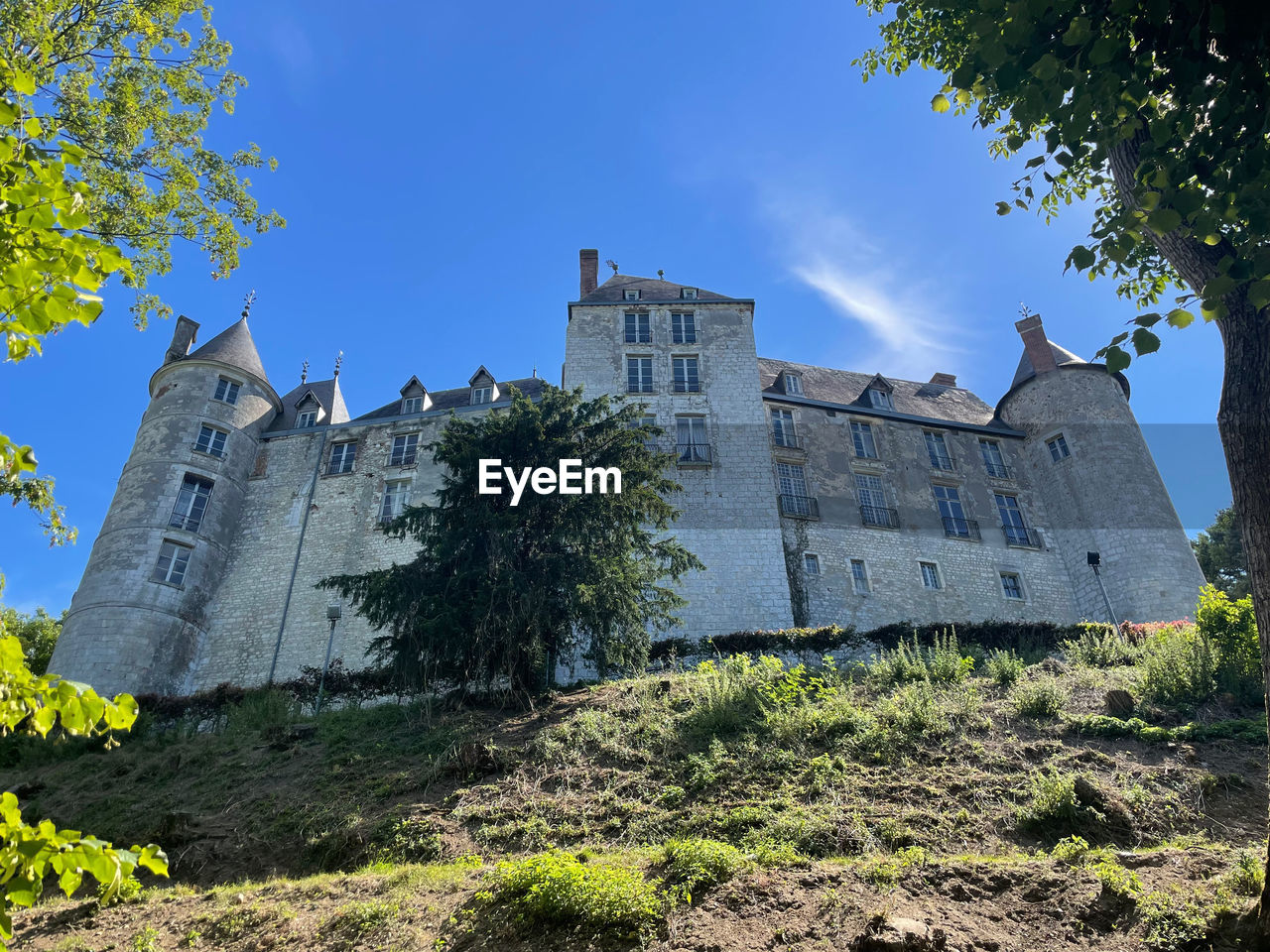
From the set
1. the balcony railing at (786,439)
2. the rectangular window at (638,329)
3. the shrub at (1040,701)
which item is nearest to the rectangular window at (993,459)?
the balcony railing at (786,439)

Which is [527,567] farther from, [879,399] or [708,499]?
[879,399]

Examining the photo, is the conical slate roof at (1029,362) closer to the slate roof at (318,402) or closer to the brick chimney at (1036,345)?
the brick chimney at (1036,345)

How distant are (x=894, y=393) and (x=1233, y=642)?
1963 cm

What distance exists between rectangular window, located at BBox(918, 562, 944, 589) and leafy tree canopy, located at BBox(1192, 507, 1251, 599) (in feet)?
36.3

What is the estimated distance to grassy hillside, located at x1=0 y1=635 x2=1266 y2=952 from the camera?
5.41m

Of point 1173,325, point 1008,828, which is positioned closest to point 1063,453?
point 1008,828

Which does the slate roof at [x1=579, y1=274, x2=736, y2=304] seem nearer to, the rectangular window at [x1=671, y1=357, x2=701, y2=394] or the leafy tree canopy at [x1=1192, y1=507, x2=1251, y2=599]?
the rectangular window at [x1=671, y1=357, x2=701, y2=394]

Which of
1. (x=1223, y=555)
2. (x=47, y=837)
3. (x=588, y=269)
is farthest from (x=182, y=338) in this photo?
(x=1223, y=555)

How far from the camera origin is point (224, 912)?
21.4 feet

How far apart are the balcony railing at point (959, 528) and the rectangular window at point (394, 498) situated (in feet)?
53.2

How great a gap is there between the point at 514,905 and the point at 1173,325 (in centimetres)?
555

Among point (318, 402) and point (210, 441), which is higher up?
A: point (318, 402)

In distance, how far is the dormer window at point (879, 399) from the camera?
2814cm

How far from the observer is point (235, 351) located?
2697 cm
